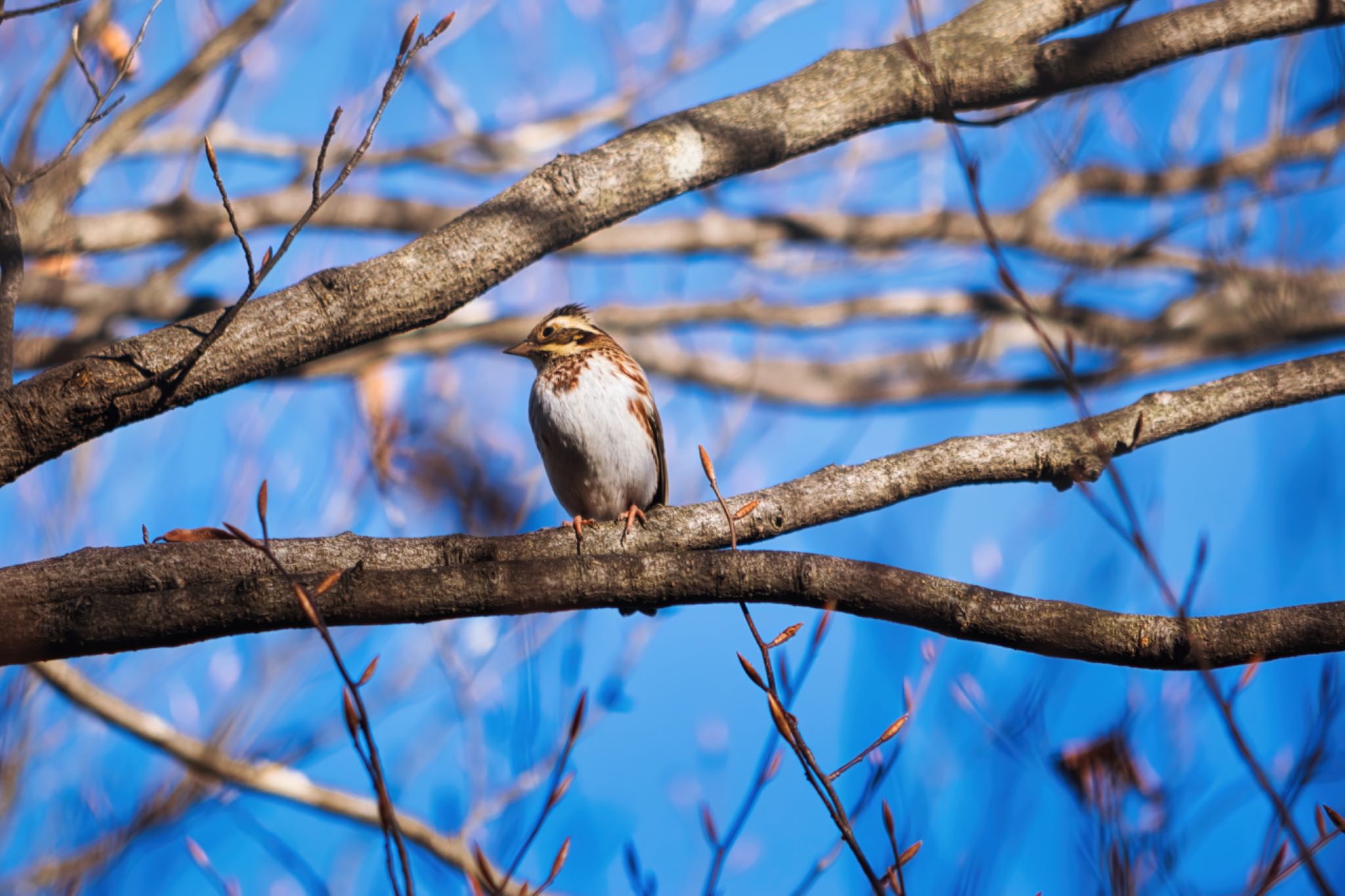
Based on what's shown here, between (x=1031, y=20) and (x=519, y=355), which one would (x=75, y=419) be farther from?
(x=1031, y=20)

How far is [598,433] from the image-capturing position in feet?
16.0

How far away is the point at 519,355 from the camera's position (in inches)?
217

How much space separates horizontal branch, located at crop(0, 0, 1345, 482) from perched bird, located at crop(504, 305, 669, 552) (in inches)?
57.5

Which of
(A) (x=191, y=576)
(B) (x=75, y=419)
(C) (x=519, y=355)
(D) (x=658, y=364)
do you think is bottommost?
(A) (x=191, y=576)

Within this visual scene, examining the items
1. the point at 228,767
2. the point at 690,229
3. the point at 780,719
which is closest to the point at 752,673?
the point at 780,719

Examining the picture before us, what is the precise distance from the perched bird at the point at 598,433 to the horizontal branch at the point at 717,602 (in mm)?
2011

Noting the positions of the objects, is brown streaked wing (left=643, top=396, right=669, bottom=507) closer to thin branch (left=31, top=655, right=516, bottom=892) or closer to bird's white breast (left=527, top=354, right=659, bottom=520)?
bird's white breast (left=527, top=354, right=659, bottom=520)

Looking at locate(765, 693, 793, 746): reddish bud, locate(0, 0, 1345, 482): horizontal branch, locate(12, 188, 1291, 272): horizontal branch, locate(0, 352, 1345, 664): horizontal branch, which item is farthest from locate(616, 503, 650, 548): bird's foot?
locate(12, 188, 1291, 272): horizontal branch

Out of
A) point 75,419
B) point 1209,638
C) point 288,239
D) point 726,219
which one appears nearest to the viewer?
point 288,239

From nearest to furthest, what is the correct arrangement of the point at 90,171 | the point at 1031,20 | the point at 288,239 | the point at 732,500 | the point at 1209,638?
the point at 288,239 → the point at 1209,638 → the point at 732,500 → the point at 1031,20 → the point at 90,171

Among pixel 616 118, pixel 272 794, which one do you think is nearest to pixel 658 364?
pixel 616 118

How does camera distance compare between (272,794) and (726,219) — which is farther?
(726,219)

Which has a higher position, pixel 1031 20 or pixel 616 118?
pixel 616 118

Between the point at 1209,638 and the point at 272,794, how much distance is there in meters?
4.99
